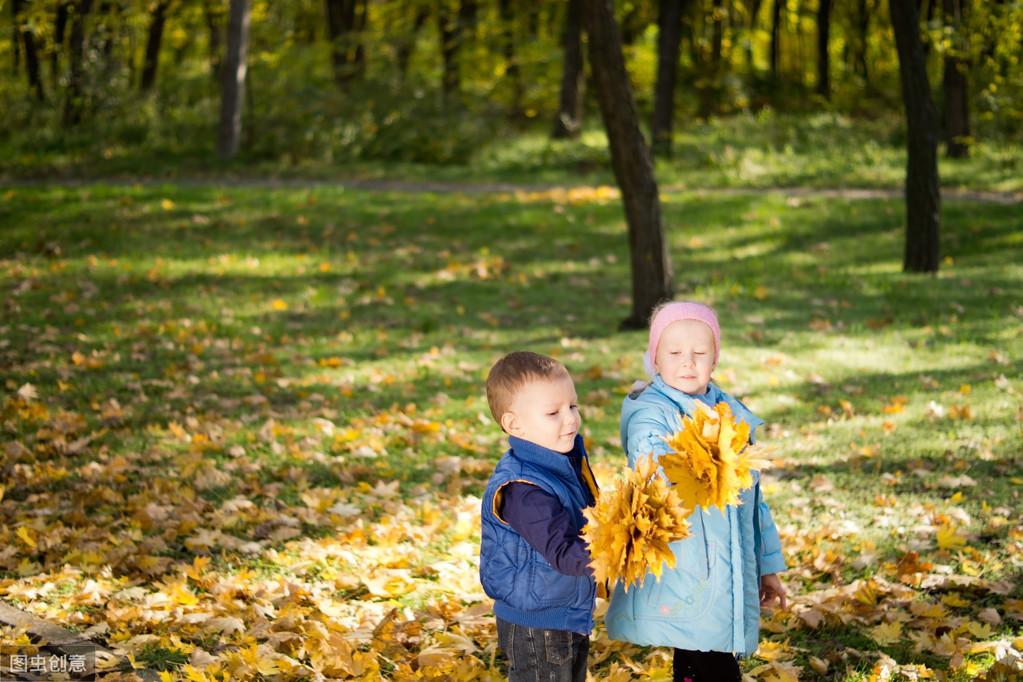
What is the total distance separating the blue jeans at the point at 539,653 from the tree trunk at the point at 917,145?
12103mm

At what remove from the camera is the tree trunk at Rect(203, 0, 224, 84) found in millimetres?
29208

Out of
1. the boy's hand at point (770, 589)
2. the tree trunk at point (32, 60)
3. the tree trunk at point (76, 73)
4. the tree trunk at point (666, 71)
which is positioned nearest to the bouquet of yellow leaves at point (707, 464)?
the boy's hand at point (770, 589)

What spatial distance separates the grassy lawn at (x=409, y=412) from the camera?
15.4 feet

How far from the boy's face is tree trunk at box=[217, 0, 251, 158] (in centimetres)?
1816

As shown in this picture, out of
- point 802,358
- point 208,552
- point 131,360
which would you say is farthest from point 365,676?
point 802,358

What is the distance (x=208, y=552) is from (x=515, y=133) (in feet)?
66.5

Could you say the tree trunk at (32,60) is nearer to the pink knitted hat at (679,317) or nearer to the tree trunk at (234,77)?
the tree trunk at (234,77)

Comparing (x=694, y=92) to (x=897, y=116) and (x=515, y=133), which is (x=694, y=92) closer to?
(x=897, y=116)

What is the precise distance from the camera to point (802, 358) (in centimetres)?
1011

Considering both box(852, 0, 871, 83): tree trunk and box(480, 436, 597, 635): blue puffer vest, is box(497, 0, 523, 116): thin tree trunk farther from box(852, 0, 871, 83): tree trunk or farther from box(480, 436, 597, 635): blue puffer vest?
box(480, 436, 597, 635): blue puffer vest

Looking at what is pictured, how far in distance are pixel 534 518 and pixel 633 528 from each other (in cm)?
30

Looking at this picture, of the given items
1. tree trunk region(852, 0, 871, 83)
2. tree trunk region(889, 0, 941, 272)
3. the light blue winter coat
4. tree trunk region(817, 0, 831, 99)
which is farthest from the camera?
tree trunk region(852, 0, 871, 83)

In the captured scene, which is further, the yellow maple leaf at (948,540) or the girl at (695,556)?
the yellow maple leaf at (948,540)

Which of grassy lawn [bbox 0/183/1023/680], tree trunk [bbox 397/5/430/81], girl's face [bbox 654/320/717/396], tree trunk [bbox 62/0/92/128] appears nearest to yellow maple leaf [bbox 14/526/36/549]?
grassy lawn [bbox 0/183/1023/680]
